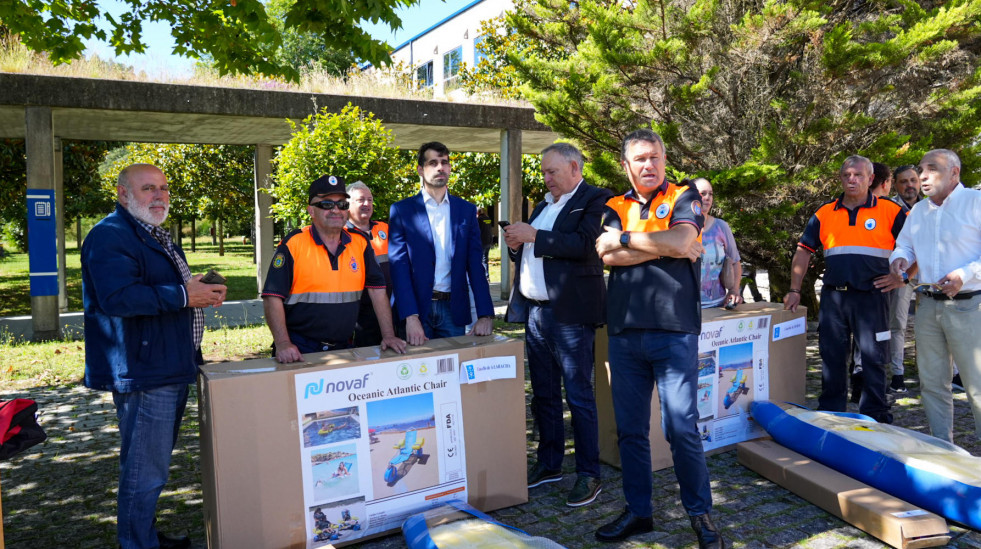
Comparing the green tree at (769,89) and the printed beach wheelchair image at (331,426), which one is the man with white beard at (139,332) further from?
the green tree at (769,89)

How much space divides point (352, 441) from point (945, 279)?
402cm

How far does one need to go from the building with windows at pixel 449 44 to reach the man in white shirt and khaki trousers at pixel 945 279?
2539cm

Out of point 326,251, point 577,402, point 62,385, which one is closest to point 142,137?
point 62,385

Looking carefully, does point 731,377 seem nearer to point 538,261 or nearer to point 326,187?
point 538,261

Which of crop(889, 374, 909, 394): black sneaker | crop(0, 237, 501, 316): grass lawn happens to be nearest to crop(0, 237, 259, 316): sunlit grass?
crop(0, 237, 501, 316): grass lawn

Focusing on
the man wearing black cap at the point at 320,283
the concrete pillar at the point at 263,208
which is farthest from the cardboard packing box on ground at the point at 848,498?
the concrete pillar at the point at 263,208

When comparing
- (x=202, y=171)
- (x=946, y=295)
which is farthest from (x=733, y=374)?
(x=202, y=171)

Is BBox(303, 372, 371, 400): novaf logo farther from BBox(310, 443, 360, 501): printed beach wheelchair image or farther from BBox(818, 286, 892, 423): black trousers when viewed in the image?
BBox(818, 286, 892, 423): black trousers

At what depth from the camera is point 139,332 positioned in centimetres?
347

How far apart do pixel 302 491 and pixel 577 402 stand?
5.84ft

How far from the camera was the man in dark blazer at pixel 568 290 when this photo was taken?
14.1 ft

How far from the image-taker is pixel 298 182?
9477 millimetres

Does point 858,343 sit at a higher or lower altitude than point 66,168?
lower

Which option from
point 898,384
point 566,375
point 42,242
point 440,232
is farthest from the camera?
point 42,242
